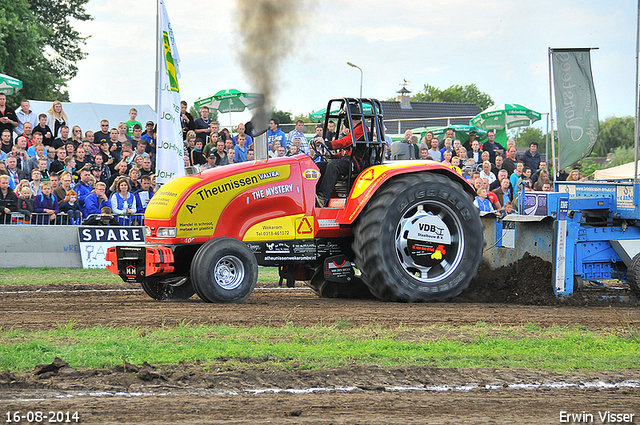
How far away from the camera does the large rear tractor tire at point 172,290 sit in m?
8.73

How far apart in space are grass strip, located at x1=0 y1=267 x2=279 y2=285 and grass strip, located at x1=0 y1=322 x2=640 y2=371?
4.77 metres

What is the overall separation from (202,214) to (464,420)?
4717mm

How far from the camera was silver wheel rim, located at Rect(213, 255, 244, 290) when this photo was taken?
7.80m

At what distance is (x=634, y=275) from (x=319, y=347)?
4790mm

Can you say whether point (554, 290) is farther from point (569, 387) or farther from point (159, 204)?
point (159, 204)

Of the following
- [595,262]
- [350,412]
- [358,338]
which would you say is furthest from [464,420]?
[595,262]

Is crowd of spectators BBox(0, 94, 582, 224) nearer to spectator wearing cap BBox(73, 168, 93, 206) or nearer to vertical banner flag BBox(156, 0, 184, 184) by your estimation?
spectator wearing cap BBox(73, 168, 93, 206)

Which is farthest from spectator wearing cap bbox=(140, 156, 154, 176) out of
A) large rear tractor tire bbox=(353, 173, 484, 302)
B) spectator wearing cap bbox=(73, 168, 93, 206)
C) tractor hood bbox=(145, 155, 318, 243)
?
large rear tractor tire bbox=(353, 173, 484, 302)

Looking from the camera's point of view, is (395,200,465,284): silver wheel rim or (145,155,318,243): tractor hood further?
(395,200,465,284): silver wheel rim

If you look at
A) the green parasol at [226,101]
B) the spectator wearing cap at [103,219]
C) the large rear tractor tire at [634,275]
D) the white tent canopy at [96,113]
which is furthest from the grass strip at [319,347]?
the white tent canopy at [96,113]

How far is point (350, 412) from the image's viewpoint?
3.91m

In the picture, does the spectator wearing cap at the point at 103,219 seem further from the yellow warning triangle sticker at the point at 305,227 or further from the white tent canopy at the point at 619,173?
the white tent canopy at the point at 619,173

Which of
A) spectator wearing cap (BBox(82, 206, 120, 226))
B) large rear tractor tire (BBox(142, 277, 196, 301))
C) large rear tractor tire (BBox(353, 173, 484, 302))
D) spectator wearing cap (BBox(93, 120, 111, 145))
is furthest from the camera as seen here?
spectator wearing cap (BBox(93, 120, 111, 145))

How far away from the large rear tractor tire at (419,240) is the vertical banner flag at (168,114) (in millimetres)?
5495
